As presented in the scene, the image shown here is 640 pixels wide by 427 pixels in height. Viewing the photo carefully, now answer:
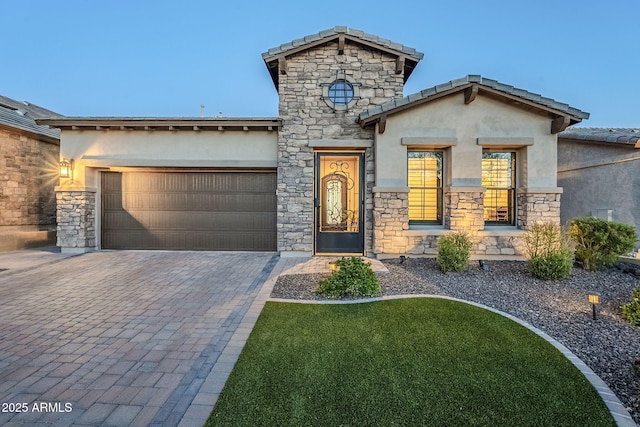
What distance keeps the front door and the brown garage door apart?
156 centimetres

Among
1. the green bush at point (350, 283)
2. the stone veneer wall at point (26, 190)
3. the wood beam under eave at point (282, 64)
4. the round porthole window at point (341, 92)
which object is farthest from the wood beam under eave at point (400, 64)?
the stone veneer wall at point (26, 190)

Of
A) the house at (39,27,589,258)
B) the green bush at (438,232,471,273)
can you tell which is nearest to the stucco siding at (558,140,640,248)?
the house at (39,27,589,258)

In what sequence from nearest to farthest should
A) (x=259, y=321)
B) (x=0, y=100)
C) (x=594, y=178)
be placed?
(x=259, y=321)
(x=594, y=178)
(x=0, y=100)

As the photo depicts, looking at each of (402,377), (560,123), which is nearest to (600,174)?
(560,123)

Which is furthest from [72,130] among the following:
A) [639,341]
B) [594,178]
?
[594,178]

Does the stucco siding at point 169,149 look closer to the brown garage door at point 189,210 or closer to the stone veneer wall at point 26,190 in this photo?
the brown garage door at point 189,210

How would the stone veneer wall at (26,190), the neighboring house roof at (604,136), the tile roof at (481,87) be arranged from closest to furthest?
the tile roof at (481,87) < the neighboring house roof at (604,136) < the stone veneer wall at (26,190)

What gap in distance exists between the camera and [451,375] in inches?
113

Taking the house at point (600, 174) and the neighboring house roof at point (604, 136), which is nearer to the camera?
the neighboring house roof at point (604, 136)

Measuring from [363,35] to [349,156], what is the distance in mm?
3237

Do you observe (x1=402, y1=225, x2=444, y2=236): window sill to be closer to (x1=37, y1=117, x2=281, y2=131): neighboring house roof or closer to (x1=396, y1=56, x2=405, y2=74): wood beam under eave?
(x1=396, y1=56, x2=405, y2=74): wood beam under eave

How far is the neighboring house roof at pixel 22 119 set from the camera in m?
9.30

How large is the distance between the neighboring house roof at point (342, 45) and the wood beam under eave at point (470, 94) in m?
1.66

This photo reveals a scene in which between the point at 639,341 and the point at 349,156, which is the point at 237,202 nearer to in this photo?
the point at 349,156
